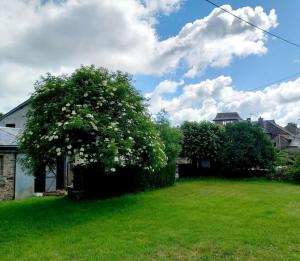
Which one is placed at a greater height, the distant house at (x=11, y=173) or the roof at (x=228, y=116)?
the roof at (x=228, y=116)

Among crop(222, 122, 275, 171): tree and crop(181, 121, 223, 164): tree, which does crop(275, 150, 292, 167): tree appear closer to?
crop(222, 122, 275, 171): tree

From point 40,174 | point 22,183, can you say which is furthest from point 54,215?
point 40,174

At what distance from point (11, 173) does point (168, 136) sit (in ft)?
30.7

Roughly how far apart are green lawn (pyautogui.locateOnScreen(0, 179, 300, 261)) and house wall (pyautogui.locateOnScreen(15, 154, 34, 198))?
434 centimetres

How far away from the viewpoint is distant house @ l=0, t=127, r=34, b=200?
14.7 meters

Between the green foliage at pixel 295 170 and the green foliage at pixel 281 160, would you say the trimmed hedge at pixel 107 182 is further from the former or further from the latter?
the green foliage at pixel 281 160

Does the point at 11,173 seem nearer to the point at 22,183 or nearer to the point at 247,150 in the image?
the point at 22,183

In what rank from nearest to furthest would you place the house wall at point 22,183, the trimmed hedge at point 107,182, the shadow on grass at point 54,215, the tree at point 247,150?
1. the shadow on grass at point 54,215
2. the trimmed hedge at point 107,182
3. the house wall at point 22,183
4. the tree at point 247,150

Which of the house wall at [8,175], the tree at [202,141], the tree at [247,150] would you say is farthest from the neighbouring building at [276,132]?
the house wall at [8,175]

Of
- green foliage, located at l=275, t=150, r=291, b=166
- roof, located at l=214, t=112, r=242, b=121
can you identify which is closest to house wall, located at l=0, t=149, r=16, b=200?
green foliage, located at l=275, t=150, r=291, b=166

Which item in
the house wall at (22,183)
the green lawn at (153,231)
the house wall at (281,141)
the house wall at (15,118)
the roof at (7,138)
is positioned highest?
the house wall at (15,118)

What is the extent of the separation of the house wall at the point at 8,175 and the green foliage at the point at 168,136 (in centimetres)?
850

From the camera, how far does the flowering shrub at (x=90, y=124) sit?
404 inches

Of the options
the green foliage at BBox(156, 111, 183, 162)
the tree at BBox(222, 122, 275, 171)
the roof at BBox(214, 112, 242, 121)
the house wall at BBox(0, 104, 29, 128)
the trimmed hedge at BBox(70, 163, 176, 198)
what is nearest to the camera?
the trimmed hedge at BBox(70, 163, 176, 198)
